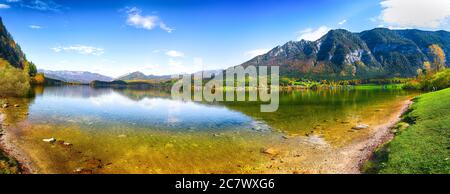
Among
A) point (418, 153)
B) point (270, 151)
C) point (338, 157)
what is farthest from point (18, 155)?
A: point (418, 153)

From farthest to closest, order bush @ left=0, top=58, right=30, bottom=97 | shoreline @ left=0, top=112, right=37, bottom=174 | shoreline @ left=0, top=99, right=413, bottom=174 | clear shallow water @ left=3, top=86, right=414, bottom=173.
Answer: bush @ left=0, top=58, right=30, bottom=97 < clear shallow water @ left=3, top=86, right=414, bottom=173 < shoreline @ left=0, top=99, right=413, bottom=174 < shoreline @ left=0, top=112, right=37, bottom=174

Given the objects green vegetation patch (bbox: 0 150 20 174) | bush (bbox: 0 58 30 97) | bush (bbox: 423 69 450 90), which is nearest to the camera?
green vegetation patch (bbox: 0 150 20 174)

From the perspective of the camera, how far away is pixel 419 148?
26516 mm

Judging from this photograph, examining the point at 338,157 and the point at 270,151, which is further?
the point at 270,151

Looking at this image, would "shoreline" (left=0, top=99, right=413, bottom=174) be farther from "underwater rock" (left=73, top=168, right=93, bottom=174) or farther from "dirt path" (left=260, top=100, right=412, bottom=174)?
"underwater rock" (left=73, top=168, right=93, bottom=174)

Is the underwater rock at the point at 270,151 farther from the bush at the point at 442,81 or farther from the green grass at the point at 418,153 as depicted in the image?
the bush at the point at 442,81

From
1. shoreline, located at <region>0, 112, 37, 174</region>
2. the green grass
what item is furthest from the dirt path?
shoreline, located at <region>0, 112, 37, 174</region>

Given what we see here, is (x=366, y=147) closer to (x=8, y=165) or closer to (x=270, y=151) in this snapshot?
(x=270, y=151)

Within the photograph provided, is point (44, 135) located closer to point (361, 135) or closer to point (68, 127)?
point (68, 127)

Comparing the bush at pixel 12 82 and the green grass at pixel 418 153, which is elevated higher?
the bush at pixel 12 82

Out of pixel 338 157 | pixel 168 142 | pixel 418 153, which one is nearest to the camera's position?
pixel 418 153

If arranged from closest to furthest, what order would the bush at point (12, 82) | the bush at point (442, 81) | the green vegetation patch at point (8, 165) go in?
the green vegetation patch at point (8, 165)
the bush at point (12, 82)
the bush at point (442, 81)

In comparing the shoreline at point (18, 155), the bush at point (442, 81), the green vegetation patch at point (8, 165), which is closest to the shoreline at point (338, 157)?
the shoreline at point (18, 155)
